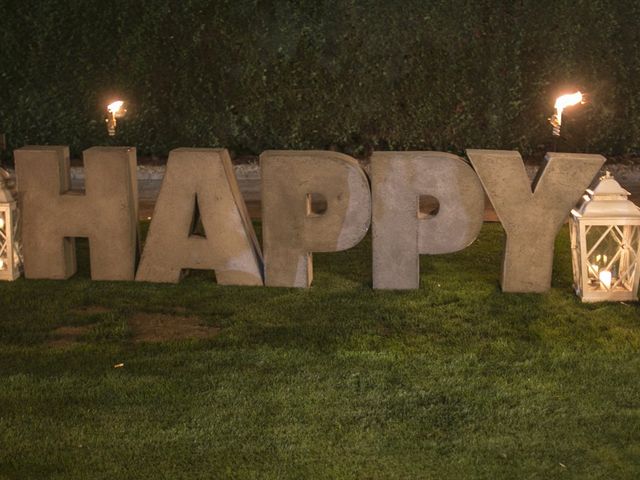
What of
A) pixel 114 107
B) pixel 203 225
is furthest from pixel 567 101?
pixel 114 107

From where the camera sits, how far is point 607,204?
6797mm

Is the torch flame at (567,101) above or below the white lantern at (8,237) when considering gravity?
above

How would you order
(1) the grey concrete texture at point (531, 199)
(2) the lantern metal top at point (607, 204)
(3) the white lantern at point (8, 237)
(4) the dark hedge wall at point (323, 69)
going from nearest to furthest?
(2) the lantern metal top at point (607, 204) < (1) the grey concrete texture at point (531, 199) < (3) the white lantern at point (8, 237) < (4) the dark hedge wall at point (323, 69)

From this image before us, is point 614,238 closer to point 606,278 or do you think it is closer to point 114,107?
point 606,278

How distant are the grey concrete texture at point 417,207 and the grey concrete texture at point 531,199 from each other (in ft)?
0.40

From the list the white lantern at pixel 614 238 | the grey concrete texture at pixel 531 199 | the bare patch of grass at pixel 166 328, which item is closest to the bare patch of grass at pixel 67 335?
the bare patch of grass at pixel 166 328

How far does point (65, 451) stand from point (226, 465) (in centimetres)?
70

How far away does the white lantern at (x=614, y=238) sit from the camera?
22.2ft

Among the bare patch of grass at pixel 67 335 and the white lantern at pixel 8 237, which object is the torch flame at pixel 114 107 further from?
the bare patch of grass at pixel 67 335

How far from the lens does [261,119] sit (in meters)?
12.2

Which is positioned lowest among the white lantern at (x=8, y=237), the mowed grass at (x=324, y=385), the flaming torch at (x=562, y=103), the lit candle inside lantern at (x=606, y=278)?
the mowed grass at (x=324, y=385)

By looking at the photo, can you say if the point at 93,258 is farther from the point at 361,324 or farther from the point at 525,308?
the point at 525,308

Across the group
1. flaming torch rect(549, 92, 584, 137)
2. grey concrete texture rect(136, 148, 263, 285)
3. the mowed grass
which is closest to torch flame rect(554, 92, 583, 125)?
flaming torch rect(549, 92, 584, 137)

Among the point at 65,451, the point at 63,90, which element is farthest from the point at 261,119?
the point at 65,451
